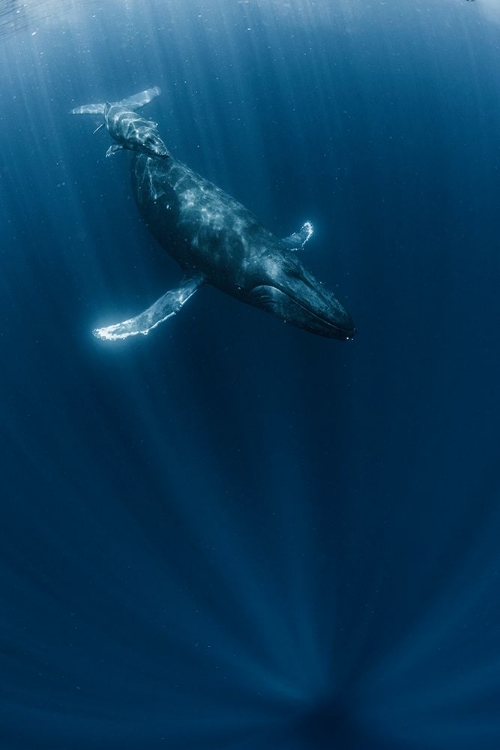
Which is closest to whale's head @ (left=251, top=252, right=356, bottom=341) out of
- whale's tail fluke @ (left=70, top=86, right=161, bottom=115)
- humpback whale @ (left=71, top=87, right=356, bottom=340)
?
humpback whale @ (left=71, top=87, right=356, bottom=340)

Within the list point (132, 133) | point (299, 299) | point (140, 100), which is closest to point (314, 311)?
point (299, 299)

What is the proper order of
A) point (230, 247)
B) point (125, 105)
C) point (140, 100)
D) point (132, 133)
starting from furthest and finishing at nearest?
point (140, 100) → point (125, 105) → point (132, 133) → point (230, 247)

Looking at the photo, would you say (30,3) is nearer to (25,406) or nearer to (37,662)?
(25,406)

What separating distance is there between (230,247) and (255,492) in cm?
561

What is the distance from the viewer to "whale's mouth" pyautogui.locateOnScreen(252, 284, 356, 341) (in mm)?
8141

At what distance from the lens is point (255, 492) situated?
10.3 metres

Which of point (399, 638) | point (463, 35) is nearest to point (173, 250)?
point (399, 638)

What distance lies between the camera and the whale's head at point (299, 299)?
8.17 m

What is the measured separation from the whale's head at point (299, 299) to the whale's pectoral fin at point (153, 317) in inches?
62.0

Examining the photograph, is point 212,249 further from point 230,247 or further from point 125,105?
point 125,105

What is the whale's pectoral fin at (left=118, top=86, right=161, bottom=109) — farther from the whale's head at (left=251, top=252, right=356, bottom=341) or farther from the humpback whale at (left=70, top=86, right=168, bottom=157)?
the whale's head at (left=251, top=252, right=356, bottom=341)

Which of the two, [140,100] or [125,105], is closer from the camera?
[125,105]

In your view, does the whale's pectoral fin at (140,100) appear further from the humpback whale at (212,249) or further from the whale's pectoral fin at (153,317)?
the whale's pectoral fin at (153,317)

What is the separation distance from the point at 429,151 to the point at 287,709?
1715 centimetres
